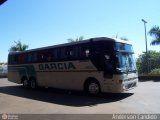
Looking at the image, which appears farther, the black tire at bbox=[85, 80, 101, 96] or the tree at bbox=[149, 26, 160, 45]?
the tree at bbox=[149, 26, 160, 45]

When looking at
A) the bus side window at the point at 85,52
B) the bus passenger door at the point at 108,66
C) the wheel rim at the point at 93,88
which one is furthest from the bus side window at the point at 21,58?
the bus passenger door at the point at 108,66

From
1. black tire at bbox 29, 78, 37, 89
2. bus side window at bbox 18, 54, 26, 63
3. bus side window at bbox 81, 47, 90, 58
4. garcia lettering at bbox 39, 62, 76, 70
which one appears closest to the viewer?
bus side window at bbox 81, 47, 90, 58

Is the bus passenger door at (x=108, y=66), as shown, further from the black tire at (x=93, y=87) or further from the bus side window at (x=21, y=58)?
the bus side window at (x=21, y=58)

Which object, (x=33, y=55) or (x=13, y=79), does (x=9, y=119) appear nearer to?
(x=33, y=55)

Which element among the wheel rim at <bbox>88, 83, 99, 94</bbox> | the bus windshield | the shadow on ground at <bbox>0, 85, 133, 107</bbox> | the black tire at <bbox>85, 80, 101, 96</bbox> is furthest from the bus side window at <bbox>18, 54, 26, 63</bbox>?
the bus windshield

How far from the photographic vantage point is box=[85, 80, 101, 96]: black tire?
48.4ft

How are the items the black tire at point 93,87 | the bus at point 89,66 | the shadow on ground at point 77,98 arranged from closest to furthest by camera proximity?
the shadow on ground at point 77,98, the bus at point 89,66, the black tire at point 93,87

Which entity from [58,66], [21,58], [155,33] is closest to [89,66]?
[58,66]

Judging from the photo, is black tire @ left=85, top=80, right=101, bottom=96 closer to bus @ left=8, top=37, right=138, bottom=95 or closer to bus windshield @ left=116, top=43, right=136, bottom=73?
bus @ left=8, top=37, right=138, bottom=95

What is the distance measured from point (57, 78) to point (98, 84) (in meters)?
3.85

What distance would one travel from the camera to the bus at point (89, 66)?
13852 mm

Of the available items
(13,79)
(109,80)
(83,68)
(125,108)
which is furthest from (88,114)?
(13,79)

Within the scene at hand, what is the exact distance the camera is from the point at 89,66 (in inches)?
588

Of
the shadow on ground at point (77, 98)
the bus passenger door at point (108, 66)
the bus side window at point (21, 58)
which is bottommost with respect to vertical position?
the shadow on ground at point (77, 98)
